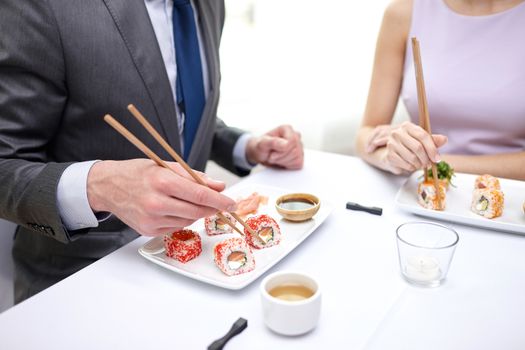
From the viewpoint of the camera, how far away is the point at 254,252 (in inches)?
36.9

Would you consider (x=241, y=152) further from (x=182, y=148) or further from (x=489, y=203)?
(x=489, y=203)

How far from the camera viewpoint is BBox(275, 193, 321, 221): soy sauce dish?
3.39 ft

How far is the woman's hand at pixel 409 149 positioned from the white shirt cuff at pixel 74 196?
755 millimetres

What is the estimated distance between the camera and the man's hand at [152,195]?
2.69 feet

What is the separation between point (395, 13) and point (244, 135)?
0.68 metres

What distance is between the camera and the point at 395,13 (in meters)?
1.61

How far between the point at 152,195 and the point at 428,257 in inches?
20.7

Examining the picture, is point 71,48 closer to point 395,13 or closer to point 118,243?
point 118,243

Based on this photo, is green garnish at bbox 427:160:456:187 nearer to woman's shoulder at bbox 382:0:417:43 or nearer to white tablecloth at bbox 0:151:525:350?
white tablecloth at bbox 0:151:525:350

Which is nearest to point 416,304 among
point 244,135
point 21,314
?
point 21,314

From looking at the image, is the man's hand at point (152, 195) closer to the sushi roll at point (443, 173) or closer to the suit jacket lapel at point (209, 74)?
the suit jacket lapel at point (209, 74)

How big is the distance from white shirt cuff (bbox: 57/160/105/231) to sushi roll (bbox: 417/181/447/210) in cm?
77

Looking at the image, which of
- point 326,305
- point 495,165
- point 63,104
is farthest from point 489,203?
point 63,104

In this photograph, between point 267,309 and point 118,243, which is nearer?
point 267,309
